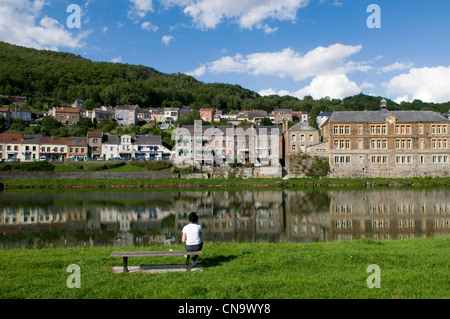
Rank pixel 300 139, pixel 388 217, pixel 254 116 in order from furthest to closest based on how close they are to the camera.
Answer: pixel 254 116, pixel 300 139, pixel 388 217

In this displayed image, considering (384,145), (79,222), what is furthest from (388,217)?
(384,145)

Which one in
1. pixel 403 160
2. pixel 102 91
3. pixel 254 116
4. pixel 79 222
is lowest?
pixel 79 222

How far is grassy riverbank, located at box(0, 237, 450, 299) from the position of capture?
20.2 ft

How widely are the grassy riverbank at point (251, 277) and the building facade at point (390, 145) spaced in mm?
40180

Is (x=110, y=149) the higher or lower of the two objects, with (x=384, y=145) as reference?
higher

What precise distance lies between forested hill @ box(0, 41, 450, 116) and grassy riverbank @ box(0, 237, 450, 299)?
9884 cm

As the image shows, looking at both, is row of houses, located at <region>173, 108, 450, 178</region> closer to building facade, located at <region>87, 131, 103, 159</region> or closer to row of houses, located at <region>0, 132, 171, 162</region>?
row of houses, located at <region>0, 132, 171, 162</region>

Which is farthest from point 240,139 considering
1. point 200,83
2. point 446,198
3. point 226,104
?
point 200,83

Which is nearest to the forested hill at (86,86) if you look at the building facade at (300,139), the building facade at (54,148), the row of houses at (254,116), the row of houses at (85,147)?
the row of houses at (254,116)

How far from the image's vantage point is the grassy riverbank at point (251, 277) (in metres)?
6.16

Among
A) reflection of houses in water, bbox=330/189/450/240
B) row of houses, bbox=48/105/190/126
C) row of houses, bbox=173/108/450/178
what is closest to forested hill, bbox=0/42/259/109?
row of houses, bbox=48/105/190/126

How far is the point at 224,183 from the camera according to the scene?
1763 inches

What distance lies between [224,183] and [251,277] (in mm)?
37655

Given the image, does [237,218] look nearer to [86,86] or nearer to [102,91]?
[102,91]
